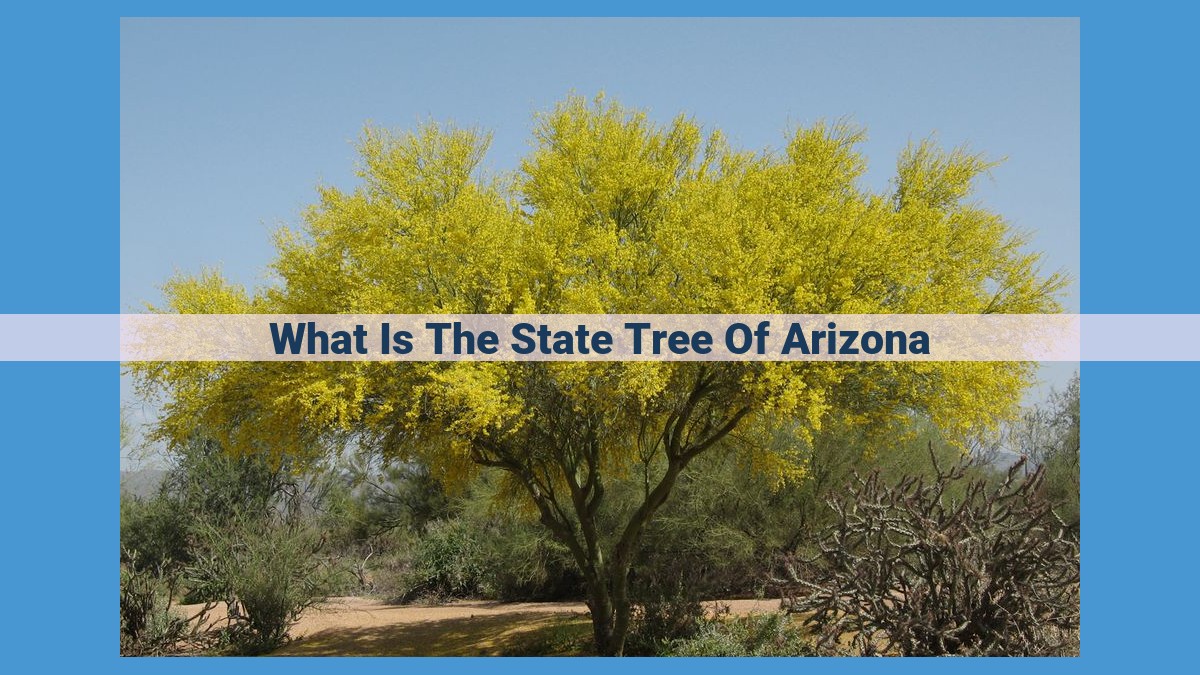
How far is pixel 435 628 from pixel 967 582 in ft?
37.7

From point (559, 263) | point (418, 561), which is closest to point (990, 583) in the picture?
point (559, 263)

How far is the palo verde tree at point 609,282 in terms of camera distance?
13.9 metres

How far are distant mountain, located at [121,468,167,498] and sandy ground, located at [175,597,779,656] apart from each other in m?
8.39

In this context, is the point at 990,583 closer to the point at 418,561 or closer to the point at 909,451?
the point at 909,451

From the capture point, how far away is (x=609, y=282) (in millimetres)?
14719

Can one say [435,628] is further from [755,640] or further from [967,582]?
[967,582]

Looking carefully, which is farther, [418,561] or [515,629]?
[418,561]

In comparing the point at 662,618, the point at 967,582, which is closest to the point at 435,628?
the point at 662,618

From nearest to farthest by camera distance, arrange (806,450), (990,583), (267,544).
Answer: (990,583), (267,544), (806,450)

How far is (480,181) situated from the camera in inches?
627

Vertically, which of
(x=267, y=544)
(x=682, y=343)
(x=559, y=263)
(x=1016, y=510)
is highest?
(x=559, y=263)

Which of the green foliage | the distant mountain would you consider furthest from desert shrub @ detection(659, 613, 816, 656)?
the distant mountain

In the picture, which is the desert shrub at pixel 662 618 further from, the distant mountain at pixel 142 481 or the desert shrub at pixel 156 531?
the distant mountain at pixel 142 481

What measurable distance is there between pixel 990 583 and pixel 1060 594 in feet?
3.10
